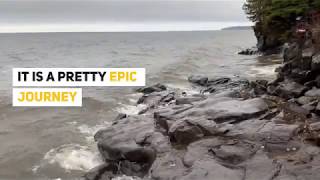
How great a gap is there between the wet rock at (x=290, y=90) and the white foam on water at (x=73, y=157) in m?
7.84

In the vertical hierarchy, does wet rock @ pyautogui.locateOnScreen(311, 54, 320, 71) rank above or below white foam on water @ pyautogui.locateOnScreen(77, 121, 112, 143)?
above

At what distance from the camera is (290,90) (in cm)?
1711

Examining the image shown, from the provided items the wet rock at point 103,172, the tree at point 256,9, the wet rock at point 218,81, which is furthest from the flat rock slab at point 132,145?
the tree at point 256,9

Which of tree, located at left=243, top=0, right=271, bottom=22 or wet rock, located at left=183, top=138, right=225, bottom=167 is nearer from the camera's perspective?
wet rock, located at left=183, top=138, right=225, bottom=167

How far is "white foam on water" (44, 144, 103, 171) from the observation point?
1369 centimetres

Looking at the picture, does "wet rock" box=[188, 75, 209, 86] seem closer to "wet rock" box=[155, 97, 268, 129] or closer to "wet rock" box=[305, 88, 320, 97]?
"wet rock" box=[305, 88, 320, 97]

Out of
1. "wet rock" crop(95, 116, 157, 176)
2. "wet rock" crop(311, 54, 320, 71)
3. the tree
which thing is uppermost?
the tree

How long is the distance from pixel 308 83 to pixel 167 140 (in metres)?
7.71

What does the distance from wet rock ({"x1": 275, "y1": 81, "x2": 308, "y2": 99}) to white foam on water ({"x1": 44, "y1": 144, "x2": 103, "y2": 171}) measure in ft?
25.7

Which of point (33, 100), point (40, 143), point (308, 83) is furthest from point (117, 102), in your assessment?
point (308, 83)

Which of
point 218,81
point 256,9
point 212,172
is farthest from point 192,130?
point 256,9

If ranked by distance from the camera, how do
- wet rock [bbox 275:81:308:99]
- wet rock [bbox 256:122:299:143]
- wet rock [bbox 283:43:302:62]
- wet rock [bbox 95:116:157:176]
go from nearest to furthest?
wet rock [bbox 256:122:299:143] < wet rock [bbox 95:116:157:176] < wet rock [bbox 275:81:308:99] < wet rock [bbox 283:43:302:62]

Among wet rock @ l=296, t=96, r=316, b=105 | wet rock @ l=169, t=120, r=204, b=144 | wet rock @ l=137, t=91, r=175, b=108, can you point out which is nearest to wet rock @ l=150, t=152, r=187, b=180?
wet rock @ l=169, t=120, r=204, b=144

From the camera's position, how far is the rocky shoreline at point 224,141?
1005cm
